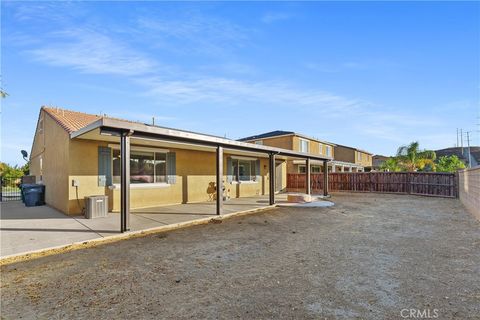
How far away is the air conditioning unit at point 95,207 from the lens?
8.84 meters

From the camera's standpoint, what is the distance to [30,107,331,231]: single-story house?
783 centimetres

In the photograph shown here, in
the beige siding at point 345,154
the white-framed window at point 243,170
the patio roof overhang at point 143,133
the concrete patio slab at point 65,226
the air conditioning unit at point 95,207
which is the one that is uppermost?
the beige siding at point 345,154

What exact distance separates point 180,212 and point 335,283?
7.56 m

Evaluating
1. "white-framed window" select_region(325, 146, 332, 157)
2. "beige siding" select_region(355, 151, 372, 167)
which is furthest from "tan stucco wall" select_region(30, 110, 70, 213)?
"beige siding" select_region(355, 151, 372, 167)

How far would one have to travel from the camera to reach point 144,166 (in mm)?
11305

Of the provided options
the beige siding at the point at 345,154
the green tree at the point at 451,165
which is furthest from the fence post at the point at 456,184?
the beige siding at the point at 345,154

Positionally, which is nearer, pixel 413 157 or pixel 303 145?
pixel 303 145

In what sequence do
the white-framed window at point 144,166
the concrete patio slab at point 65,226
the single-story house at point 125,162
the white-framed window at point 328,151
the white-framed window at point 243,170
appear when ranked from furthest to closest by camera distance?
the white-framed window at point 328,151, the white-framed window at point 243,170, the white-framed window at point 144,166, the single-story house at point 125,162, the concrete patio slab at point 65,226

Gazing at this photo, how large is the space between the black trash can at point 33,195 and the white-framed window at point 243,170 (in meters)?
10.2

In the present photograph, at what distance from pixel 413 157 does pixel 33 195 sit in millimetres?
36171

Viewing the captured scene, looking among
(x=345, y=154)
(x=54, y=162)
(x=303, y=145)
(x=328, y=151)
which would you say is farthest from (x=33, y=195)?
(x=345, y=154)

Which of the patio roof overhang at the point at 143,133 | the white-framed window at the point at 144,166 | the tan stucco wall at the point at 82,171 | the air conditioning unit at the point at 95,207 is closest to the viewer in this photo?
the patio roof overhang at the point at 143,133

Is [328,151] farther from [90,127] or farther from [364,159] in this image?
[90,127]

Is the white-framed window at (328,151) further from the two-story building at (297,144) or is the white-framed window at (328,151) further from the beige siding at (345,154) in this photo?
the beige siding at (345,154)
